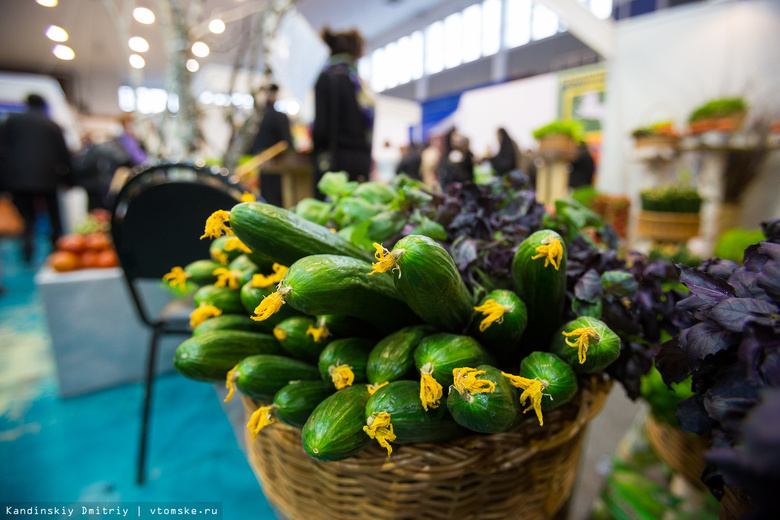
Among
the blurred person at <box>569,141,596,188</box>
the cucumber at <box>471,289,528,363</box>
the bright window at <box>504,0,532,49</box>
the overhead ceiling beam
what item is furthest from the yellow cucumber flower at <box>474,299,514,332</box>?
the bright window at <box>504,0,532,49</box>

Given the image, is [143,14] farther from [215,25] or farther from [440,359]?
[440,359]

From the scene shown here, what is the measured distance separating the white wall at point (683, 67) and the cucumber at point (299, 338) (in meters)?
4.79

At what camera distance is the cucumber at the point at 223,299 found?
696mm

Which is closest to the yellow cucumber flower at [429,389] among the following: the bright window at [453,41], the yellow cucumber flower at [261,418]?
the yellow cucumber flower at [261,418]

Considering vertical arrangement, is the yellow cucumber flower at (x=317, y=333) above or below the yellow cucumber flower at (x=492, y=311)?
below

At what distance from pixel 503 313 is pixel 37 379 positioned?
2589mm

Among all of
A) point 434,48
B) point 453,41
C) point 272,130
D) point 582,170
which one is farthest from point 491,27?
point 272,130

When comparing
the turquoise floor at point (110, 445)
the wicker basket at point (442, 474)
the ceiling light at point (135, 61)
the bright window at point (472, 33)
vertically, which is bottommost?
the turquoise floor at point (110, 445)

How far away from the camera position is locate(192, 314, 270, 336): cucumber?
2.12 ft

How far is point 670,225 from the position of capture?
10.1ft

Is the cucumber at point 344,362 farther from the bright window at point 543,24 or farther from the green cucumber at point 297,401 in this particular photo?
the bright window at point 543,24

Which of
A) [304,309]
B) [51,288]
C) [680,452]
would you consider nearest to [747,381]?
[304,309]

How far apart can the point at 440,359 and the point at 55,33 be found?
2324mm

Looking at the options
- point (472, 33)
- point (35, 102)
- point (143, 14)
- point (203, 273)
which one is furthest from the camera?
point (472, 33)
